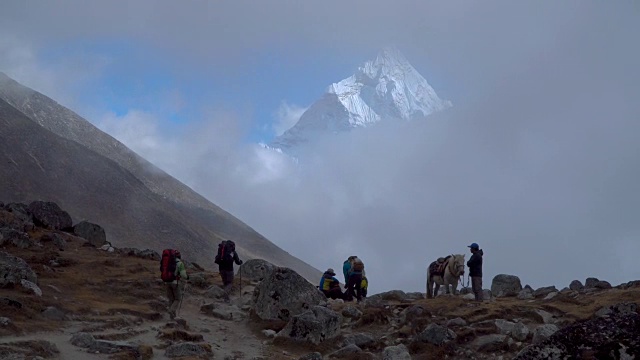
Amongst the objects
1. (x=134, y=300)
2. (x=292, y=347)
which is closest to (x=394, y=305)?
(x=292, y=347)

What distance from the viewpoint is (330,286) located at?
91.1 feet

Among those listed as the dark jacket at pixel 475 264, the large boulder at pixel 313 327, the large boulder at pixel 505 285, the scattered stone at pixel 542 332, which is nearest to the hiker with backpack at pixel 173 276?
the large boulder at pixel 313 327

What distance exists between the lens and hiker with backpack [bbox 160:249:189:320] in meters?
20.8

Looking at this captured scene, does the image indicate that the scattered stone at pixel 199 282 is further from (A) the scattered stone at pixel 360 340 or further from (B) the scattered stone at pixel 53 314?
(A) the scattered stone at pixel 360 340

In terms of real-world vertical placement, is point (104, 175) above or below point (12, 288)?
above

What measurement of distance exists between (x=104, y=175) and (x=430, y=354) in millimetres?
148097

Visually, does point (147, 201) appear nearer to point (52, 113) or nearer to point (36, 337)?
point (52, 113)

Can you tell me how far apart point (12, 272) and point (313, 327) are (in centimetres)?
969

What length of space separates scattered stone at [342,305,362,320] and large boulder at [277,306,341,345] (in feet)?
7.57

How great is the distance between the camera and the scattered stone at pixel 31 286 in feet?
65.7

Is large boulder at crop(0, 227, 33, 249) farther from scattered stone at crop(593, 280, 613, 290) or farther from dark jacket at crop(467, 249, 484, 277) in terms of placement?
scattered stone at crop(593, 280, 613, 290)

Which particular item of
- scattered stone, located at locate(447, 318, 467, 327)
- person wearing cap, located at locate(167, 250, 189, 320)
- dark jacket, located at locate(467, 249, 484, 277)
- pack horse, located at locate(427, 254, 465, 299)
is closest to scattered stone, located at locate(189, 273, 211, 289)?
person wearing cap, located at locate(167, 250, 189, 320)

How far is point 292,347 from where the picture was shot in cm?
1825

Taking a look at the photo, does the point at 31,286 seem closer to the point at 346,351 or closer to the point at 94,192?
the point at 346,351
